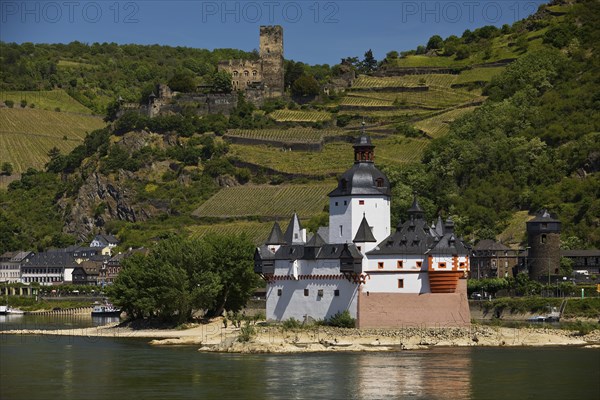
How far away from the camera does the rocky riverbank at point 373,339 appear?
8344 cm

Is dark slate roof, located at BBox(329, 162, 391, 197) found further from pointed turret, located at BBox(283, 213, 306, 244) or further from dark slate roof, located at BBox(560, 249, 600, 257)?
dark slate roof, located at BBox(560, 249, 600, 257)

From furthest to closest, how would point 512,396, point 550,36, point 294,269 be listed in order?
point 550,36
point 294,269
point 512,396

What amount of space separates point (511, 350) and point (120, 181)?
100m

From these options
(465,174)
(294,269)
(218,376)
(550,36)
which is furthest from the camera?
(550,36)

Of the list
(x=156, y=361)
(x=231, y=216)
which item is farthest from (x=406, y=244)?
(x=231, y=216)

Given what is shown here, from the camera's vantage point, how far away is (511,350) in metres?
82.9

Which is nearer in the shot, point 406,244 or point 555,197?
point 406,244

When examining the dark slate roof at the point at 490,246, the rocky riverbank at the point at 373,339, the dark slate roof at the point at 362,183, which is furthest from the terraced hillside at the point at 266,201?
the rocky riverbank at the point at 373,339

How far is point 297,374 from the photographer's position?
71.0 metres

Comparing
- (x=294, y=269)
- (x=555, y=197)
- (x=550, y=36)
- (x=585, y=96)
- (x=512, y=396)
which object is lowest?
(x=512, y=396)

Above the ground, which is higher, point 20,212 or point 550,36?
point 550,36

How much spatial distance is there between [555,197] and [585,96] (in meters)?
27.5

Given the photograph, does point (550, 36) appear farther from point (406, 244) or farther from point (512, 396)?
point (512, 396)

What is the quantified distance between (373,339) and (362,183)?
11.1 m
